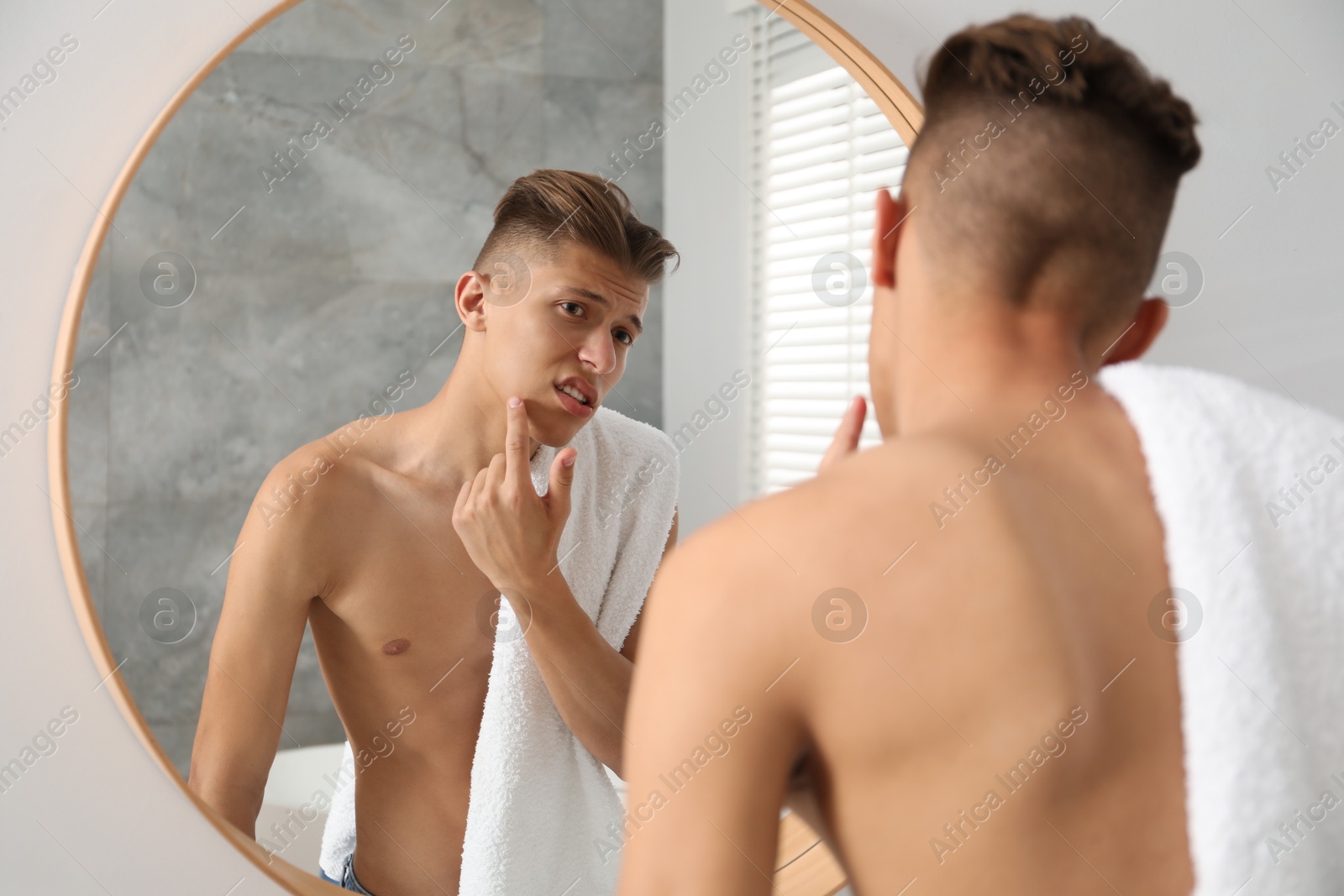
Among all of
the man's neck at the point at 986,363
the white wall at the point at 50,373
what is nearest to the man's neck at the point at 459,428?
the white wall at the point at 50,373

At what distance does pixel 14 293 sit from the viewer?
715 mm

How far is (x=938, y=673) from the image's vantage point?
41 cm

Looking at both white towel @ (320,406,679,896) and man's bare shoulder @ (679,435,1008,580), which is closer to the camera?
man's bare shoulder @ (679,435,1008,580)

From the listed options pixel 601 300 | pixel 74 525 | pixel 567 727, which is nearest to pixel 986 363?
pixel 601 300

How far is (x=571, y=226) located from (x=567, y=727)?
39 centimetres

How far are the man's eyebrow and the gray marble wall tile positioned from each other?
3.1 inches

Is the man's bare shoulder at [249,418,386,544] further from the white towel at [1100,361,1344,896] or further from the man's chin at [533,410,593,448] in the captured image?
the white towel at [1100,361,1344,896]

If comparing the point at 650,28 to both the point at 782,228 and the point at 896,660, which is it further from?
the point at 896,660

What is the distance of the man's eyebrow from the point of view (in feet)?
2.47

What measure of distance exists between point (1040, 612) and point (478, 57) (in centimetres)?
57

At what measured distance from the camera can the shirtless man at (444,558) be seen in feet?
2.32

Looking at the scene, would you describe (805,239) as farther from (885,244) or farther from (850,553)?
(850,553)

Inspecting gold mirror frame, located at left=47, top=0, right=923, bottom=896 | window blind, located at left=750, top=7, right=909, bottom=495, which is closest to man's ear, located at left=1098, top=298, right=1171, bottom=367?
window blind, located at left=750, top=7, right=909, bottom=495

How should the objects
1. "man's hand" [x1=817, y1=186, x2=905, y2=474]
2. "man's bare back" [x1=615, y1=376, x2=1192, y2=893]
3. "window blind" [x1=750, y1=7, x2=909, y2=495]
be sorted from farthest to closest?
"window blind" [x1=750, y1=7, x2=909, y2=495] → "man's hand" [x1=817, y1=186, x2=905, y2=474] → "man's bare back" [x1=615, y1=376, x2=1192, y2=893]
